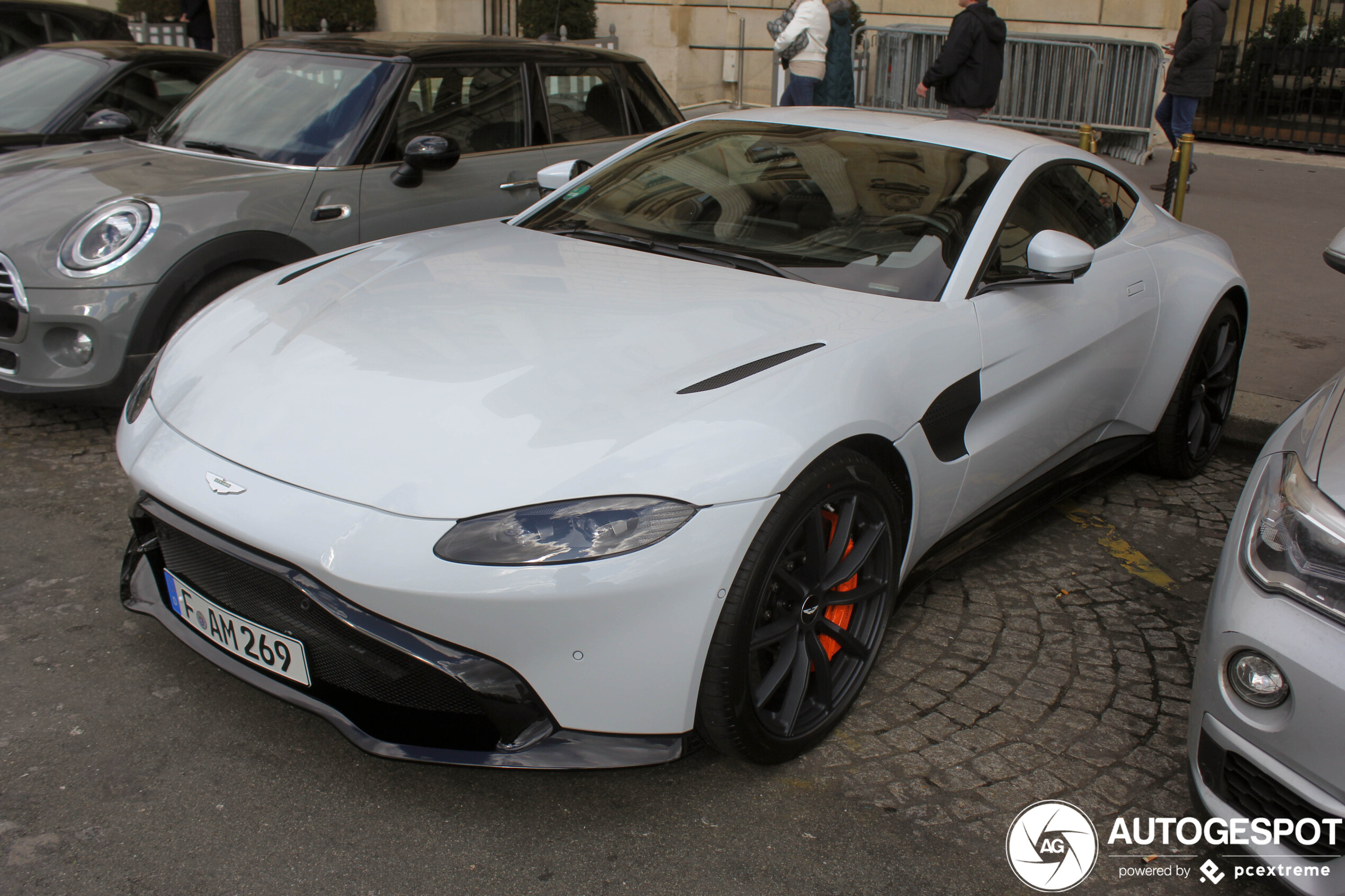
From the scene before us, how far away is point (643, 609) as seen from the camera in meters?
2.16

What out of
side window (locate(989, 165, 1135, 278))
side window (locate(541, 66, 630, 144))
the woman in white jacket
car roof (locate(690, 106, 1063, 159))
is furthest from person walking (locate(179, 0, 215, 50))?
side window (locate(989, 165, 1135, 278))

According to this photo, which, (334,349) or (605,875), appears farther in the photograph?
(334,349)

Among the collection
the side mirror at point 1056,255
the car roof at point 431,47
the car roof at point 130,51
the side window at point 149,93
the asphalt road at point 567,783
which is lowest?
the asphalt road at point 567,783

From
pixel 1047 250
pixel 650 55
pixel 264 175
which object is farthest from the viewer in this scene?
pixel 650 55

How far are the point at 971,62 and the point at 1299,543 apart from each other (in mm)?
7341

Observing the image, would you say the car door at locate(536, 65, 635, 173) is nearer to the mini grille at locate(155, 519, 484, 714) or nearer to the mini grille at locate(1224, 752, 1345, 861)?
the mini grille at locate(155, 519, 484, 714)

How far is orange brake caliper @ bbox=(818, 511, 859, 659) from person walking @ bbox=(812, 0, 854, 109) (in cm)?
846

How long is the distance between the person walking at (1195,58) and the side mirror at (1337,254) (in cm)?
721

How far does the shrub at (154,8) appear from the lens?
18.4m

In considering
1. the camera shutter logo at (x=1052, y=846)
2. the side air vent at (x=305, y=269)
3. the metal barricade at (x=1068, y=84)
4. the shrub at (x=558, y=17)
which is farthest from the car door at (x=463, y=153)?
the shrub at (x=558, y=17)

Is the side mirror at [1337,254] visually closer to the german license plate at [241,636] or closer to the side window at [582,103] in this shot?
the german license plate at [241,636]

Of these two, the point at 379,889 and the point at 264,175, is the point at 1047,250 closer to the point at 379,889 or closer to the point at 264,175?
the point at 379,889

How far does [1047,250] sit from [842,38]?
8.03m

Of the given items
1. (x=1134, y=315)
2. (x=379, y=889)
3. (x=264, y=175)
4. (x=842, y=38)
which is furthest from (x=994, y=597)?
(x=842, y=38)
